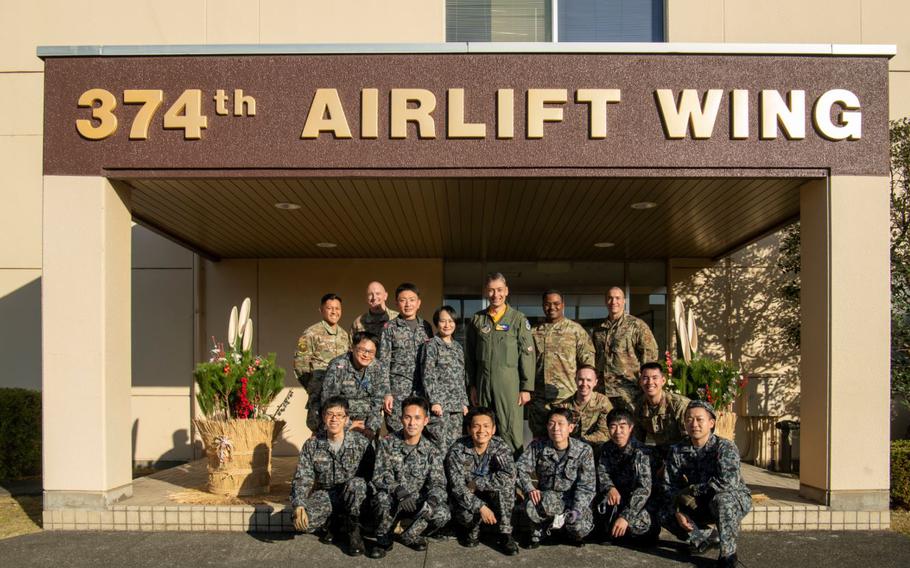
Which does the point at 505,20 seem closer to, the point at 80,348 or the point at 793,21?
the point at 793,21

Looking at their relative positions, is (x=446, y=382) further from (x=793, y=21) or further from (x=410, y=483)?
(x=793, y=21)

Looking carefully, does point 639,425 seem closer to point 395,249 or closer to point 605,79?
point 605,79

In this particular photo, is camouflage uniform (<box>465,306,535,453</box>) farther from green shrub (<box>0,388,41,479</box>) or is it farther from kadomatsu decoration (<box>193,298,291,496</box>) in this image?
green shrub (<box>0,388,41,479</box>)

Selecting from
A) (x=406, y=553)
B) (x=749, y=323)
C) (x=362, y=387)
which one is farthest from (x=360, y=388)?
(x=749, y=323)

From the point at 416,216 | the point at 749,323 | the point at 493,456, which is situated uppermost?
the point at 416,216

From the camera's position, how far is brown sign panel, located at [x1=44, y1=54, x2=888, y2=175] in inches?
218

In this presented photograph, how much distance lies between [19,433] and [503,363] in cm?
575

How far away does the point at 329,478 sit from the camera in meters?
5.12

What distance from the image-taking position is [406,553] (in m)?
4.93

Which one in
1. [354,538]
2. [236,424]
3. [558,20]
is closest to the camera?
[354,538]

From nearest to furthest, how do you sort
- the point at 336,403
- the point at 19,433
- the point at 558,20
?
1. the point at 336,403
2. the point at 19,433
3. the point at 558,20

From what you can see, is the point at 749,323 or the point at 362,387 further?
the point at 749,323

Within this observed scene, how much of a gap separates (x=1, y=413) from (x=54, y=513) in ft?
10.2

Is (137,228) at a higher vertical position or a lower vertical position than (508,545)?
higher
